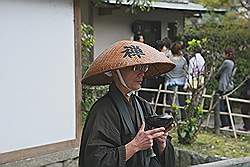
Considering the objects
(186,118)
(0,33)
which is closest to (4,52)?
(0,33)

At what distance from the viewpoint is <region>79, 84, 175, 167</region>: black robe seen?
2.84m

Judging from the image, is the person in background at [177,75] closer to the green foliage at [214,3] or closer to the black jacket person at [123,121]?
the green foliage at [214,3]

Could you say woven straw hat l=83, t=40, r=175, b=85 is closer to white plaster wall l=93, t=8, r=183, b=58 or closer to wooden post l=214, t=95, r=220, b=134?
wooden post l=214, t=95, r=220, b=134

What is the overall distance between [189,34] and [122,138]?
1128 centimetres

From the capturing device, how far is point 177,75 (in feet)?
31.0

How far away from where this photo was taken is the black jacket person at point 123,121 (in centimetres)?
284

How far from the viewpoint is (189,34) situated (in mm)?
13961

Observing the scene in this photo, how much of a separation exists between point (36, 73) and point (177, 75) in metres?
4.31

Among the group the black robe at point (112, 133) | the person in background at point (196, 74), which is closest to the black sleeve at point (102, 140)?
the black robe at point (112, 133)

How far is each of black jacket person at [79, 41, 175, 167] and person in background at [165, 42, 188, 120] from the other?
6013 mm

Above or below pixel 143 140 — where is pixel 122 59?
above

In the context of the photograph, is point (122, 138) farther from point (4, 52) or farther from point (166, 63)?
point (4, 52)

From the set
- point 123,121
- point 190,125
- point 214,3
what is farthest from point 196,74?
point 214,3

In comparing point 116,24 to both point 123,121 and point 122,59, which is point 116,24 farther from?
point 123,121
